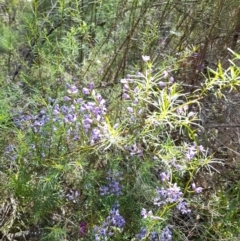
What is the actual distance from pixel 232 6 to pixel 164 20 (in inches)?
12.7

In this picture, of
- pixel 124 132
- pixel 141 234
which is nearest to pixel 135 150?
pixel 124 132

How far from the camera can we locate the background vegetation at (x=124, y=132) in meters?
1.72

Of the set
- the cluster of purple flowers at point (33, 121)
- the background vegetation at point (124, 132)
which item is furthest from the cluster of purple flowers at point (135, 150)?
the cluster of purple flowers at point (33, 121)

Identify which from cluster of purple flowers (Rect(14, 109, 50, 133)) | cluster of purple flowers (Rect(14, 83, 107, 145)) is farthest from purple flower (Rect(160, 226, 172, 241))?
cluster of purple flowers (Rect(14, 109, 50, 133))

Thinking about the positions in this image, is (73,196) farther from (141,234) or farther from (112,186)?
(141,234)

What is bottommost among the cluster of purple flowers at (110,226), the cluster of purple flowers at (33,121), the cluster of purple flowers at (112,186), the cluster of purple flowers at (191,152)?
the cluster of purple flowers at (110,226)

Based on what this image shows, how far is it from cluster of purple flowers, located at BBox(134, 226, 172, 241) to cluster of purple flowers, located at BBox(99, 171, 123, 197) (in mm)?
165

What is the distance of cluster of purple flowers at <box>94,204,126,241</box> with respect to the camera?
1.82m

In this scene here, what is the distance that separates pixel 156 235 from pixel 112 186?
0.24 m

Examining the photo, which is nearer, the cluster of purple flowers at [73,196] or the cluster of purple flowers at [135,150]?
the cluster of purple flowers at [135,150]

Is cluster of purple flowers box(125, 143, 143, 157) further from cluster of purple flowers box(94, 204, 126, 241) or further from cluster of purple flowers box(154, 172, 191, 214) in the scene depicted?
cluster of purple flowers box(94, 204, 126, 241)

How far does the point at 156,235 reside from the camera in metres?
1.85

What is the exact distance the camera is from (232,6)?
234 cm

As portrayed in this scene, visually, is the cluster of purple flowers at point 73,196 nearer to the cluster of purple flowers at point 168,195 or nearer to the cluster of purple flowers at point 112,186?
the cluster of purple flowers at point 112,186
